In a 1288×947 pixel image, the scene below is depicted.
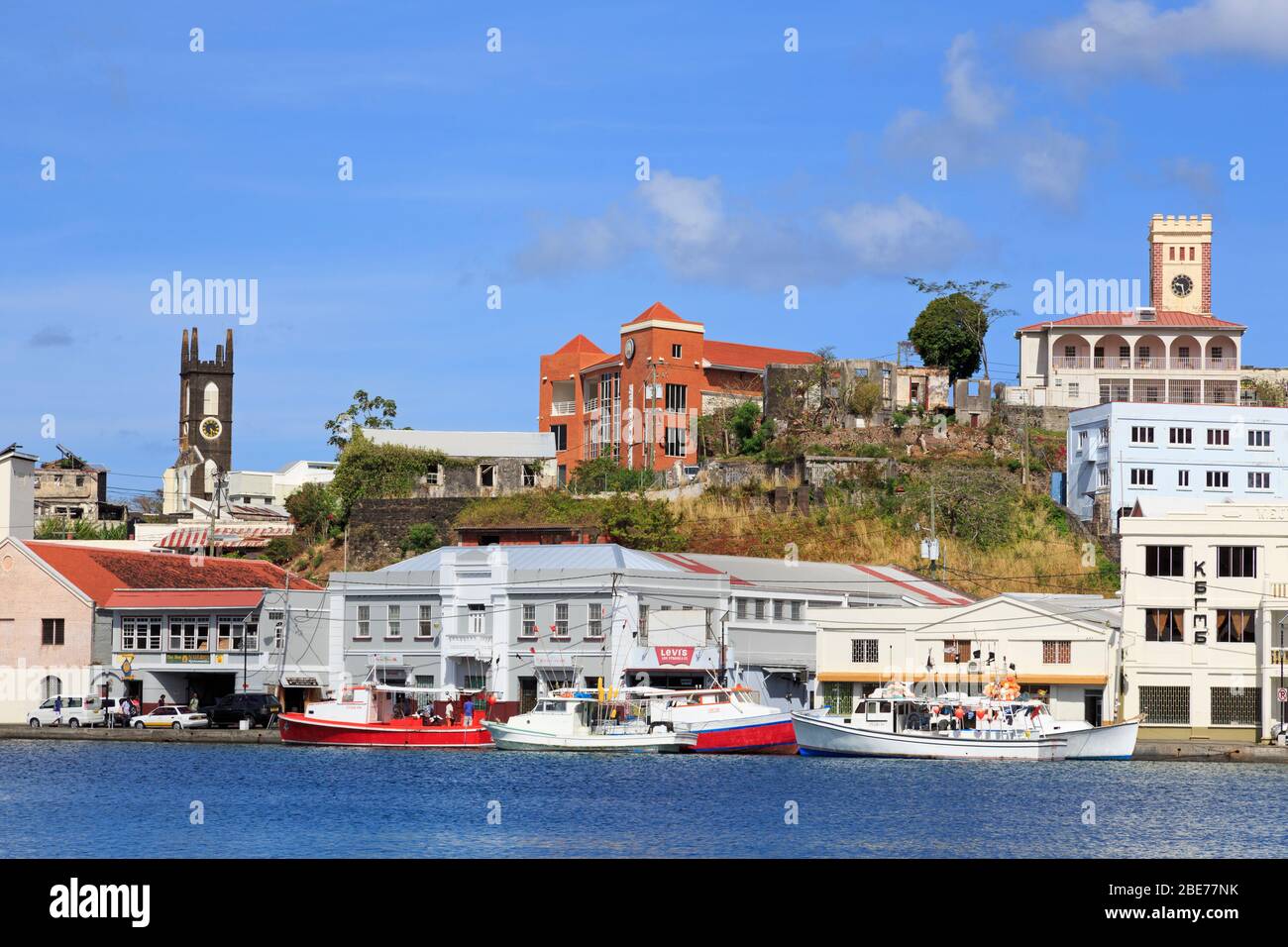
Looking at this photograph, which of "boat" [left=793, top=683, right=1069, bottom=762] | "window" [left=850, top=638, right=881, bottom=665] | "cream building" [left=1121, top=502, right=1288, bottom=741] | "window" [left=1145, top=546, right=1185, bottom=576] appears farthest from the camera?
"window" [left=850, top=638, right=881, bottom=665]

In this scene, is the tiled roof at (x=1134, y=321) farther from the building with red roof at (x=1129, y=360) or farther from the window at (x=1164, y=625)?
the window at (x=1164, y=625)

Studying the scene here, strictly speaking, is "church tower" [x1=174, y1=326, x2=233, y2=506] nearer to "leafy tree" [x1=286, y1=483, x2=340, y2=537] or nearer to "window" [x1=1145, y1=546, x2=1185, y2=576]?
"leafy tree" [x1=286, y1=483, x2=340, y2=537]

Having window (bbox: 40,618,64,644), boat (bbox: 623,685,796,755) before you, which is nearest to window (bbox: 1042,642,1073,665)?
boat (bbox: 623,685,796,755)

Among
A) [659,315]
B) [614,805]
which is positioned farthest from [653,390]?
[614,805]

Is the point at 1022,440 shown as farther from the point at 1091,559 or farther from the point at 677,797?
the point at 677,797

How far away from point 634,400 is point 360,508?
17571 mm

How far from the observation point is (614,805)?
151ft

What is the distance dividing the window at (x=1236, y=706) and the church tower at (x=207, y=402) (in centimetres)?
12173

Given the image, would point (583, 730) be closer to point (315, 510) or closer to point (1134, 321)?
point (315, 510)

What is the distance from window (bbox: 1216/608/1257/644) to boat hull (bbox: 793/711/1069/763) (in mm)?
9088

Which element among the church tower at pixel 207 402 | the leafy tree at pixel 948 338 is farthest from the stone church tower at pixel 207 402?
the leafy tree at pixel 948 338

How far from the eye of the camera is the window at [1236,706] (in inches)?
2549

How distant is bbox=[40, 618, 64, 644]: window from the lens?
7675cm
